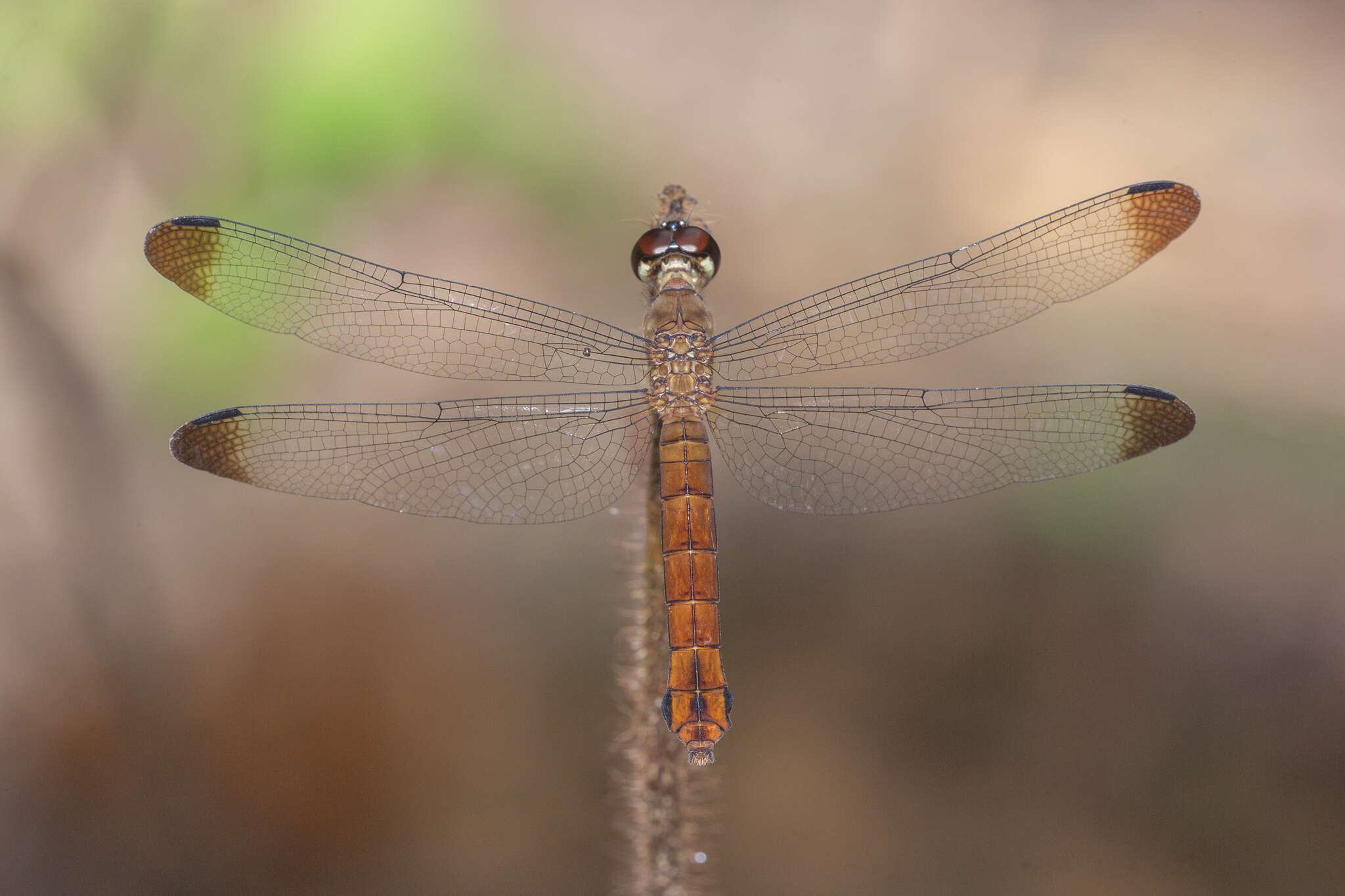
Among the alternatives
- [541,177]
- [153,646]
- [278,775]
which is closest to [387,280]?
[541,177]

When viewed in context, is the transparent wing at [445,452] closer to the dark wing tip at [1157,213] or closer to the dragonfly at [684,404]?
the dragonfly at [684,404]

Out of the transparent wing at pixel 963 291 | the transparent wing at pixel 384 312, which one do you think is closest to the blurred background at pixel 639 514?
the transparent wing at pixel 384 312

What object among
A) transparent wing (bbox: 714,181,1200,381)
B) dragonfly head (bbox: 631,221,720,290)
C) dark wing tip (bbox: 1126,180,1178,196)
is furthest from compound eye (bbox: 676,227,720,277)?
dark wing tip (bbox: 1126,180,1178,196)

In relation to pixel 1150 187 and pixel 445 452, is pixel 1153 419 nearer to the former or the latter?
pixel 1150 187

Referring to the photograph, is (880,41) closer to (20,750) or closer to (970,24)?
(970,24)

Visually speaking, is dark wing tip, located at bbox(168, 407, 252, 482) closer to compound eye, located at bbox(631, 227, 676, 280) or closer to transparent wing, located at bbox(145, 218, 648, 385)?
transparent wing, located at bbox(145, 218, 648, 385)
